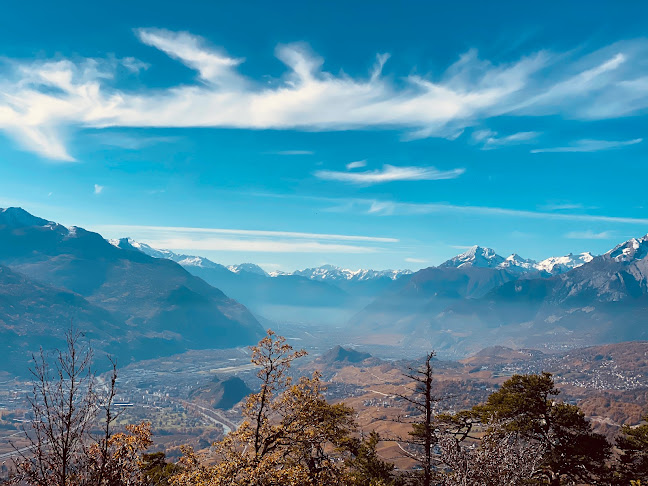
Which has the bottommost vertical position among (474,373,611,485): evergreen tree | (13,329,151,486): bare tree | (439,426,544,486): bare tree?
(474,373,611,485): evergreen tree

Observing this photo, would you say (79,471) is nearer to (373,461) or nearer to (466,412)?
(373,461)

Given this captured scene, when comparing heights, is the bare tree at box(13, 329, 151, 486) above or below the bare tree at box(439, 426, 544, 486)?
above

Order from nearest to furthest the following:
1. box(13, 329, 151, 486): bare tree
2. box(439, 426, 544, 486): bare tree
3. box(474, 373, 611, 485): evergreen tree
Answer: box(13, 329, 151, 486): bare tree → box(439, 426, 544, 486): bare tree → box(474, 373, 611, 485): evergreen tree

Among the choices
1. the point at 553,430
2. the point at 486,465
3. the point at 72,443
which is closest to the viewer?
the point at 72,443

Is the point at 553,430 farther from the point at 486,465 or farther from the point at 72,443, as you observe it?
the point at 72,443

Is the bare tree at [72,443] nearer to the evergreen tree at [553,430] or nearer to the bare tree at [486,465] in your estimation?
the bare tree at [486,465]

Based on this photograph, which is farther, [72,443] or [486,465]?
[486,465]

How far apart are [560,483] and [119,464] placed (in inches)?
1493

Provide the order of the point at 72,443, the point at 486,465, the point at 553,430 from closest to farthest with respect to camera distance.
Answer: the point at 72,443, the point at 486,465, the point at 553,430

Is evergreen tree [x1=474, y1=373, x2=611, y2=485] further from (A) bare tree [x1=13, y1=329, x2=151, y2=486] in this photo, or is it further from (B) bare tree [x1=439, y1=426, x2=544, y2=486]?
(A) bare tree [x1=13, y1=329, x2=151, y2=486]

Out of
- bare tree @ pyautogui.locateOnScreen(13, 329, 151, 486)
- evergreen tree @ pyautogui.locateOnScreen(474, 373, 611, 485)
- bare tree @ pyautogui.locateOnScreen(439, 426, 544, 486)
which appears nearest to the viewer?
bare tree @ pyautogui.locateOnScreen(13, 329, 151, 486)

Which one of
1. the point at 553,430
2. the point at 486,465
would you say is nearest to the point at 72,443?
the point at 486,465

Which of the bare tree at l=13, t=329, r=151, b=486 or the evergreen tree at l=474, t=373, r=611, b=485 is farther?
the evergreen tree at l=474, t=373, r=611, b=485

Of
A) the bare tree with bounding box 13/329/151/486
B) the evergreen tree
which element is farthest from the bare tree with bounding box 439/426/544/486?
the bare tree with bounding box 13/329/151/486
